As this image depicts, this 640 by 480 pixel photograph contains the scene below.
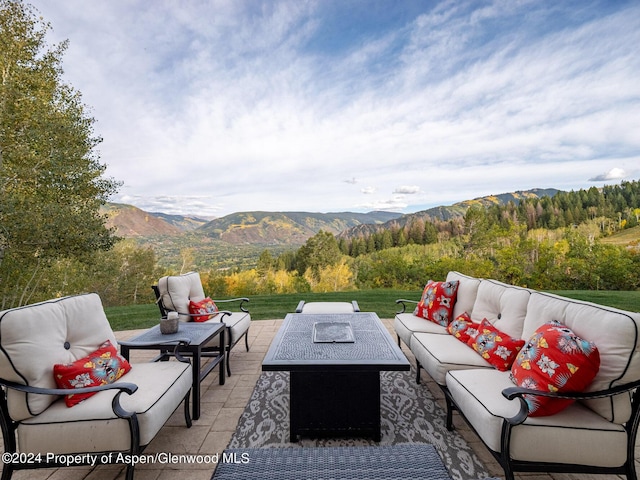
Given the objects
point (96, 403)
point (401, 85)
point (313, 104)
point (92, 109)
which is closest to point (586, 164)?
point (401, 85)

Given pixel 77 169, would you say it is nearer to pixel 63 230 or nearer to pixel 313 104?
pixel 63 230

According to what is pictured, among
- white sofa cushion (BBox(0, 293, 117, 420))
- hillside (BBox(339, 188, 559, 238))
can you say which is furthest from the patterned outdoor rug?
hillside (BBox(339, 188, 559, 238))

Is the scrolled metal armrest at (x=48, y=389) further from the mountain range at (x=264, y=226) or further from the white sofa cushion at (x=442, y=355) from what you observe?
the mountain range at (x=264, y=226)

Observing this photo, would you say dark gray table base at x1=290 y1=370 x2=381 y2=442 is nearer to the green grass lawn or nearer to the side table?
the side table

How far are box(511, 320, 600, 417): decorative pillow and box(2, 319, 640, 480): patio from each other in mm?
512

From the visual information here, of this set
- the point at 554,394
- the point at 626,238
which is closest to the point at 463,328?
the point at 554,394

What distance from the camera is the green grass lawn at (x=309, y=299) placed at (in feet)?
18.4

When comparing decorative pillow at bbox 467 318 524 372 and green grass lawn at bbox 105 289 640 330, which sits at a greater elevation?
decorative pillow at bbox 467 318 524 372

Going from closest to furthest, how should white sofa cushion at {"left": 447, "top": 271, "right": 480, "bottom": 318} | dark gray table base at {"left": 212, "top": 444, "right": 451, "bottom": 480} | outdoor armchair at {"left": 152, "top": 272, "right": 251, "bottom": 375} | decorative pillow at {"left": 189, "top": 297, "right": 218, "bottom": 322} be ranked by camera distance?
dark gray table base at {"left": 212, "top": 444, "right": 451, "bottom": 480}
white sofa cushion at {"left": 447, "top": 271, "right": 480, "bottom": 318}
outdoor armchair at {"left": 152, "top": 272, "right": 251, "bottom": 375}
decorative pillow at {"left": 189, "top": 297, "right": 218, "bottom": 322}

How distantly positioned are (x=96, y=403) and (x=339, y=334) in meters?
1.62

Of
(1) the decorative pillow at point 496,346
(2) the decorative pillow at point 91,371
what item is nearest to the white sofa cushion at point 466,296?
(1) the decorative pillow at point 496,346

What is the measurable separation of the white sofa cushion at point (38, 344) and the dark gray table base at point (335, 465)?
1094mm

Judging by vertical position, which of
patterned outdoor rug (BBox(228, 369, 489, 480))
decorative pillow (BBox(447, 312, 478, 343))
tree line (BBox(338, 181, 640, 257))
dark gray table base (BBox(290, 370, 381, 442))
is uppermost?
tree line (BBox(338, 181, 640, 257))

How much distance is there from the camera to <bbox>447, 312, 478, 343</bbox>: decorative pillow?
102 inches
